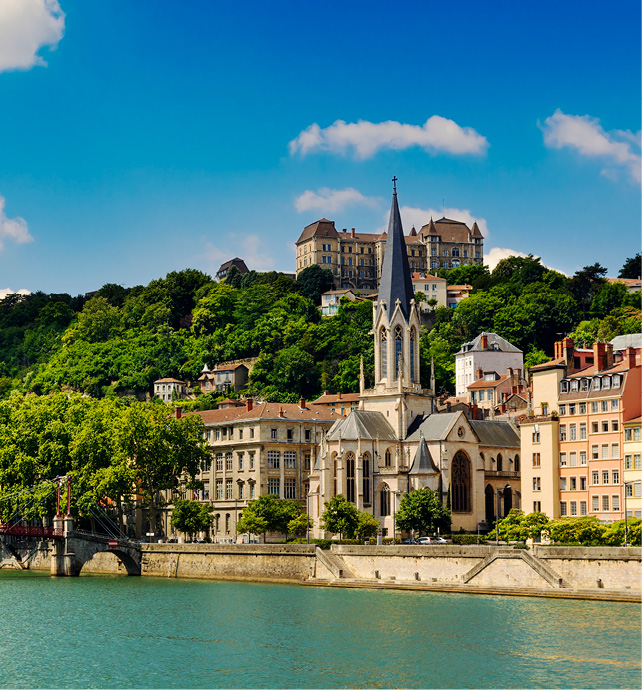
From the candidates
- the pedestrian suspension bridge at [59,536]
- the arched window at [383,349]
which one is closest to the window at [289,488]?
the arched window at [383,349]

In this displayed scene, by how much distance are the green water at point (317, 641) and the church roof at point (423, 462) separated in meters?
22.8

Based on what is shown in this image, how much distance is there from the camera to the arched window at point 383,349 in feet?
305

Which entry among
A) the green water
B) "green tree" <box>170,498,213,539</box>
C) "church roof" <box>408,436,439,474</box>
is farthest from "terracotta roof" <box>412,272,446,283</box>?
the green water

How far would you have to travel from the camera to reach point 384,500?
86875 mm

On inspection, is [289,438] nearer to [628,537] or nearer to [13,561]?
[13,561]

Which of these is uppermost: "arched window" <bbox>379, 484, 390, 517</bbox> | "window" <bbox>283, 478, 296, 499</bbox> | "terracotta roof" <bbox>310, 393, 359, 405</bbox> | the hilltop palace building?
the hilltop palace building

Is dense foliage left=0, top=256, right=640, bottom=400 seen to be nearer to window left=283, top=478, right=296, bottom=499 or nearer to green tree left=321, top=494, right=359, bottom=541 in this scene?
window left=283, top=478, right=296, bottom=499

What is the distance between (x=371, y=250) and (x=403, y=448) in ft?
349

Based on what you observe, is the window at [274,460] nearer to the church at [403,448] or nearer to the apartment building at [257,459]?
the apartment building at [257,459]

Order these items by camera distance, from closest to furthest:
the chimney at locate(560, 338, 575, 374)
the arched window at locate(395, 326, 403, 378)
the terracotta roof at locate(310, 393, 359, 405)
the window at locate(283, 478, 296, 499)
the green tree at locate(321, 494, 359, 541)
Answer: the chimney at locate(560, 338, 575, 374) → the green tree at locate(321, 494, 359, 541) → the arched window at locate(395, 326, 403, 378) → the window at locate(283, 478, 296, 499) → the terracotta roof at locate(310, 393, 359, 405)

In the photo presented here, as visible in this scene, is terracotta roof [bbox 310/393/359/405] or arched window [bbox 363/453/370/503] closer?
arched window [bbox 363/453/370/503]

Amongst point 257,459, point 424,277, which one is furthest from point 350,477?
point 424,277

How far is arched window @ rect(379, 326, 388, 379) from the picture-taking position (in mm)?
93000

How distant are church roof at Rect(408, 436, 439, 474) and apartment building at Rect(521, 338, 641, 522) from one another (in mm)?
10718
